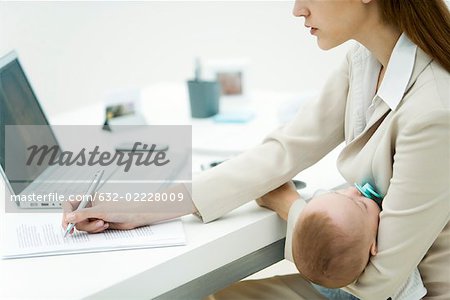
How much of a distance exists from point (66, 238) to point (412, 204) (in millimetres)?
669

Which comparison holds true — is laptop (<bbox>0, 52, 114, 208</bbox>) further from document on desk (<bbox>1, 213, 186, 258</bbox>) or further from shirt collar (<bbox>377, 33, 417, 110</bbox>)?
shirt collar (<bbox>377, 33, 417, 110</bbox>)

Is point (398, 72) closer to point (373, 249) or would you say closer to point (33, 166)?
point (373, 249)

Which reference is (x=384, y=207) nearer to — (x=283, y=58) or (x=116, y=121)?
(x=116, y=121)

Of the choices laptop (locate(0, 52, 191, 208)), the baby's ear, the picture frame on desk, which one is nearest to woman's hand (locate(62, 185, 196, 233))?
laptop (locate(0, 52, 191, 208))

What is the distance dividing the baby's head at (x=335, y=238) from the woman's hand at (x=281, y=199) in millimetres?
142

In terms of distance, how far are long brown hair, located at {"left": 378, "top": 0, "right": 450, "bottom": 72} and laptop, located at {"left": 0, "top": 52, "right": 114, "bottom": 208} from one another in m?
0.81

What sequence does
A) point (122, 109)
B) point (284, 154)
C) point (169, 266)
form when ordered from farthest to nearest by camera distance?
point (122, 109) < point (284, 154) < point (169, 266)

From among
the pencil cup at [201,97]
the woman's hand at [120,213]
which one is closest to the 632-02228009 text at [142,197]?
the woman's hand at [120,213]

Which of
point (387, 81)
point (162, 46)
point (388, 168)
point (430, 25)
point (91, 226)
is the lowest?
point (162, 46)

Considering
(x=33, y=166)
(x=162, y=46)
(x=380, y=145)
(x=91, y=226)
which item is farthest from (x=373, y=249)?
(x=162, y=46)

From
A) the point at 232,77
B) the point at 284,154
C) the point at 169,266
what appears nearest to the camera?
the point at 169,266

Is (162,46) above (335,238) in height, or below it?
below

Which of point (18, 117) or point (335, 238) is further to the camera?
point (18, 117)

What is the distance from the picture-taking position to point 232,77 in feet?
8.14
